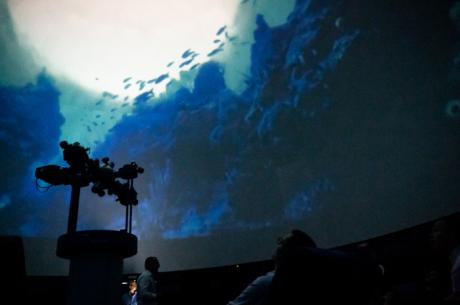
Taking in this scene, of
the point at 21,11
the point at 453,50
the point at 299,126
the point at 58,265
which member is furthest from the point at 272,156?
the point at 21,11

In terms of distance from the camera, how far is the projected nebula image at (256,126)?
8.05m

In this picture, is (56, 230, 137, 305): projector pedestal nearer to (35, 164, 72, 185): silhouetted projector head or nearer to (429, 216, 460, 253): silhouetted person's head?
(35, 164, 72, 185): silhouetted projector head

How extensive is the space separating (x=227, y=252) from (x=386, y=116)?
5.51 meters

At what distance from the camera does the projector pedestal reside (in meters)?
2.93

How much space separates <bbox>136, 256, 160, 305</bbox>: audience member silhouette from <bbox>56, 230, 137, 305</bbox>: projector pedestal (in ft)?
5.10

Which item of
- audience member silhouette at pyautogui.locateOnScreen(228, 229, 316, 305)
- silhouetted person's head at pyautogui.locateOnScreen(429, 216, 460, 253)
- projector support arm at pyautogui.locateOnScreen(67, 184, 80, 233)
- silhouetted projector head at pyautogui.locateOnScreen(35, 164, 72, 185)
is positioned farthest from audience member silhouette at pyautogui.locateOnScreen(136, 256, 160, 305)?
silhouetted person's head at pyautogui.locateOnScreen(429, 216, 460, 253)

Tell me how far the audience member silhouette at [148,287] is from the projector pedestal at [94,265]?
61.2 inches

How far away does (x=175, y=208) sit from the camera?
1189 cm

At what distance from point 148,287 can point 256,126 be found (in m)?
7.35

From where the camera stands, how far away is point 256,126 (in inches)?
445

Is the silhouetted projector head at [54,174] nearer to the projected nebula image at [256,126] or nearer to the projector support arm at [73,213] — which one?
the projector support arm at [73,213]

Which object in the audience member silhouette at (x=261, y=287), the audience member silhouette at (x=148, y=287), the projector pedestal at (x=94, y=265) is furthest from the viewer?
the audience member silhouette at (x=148, y=287)

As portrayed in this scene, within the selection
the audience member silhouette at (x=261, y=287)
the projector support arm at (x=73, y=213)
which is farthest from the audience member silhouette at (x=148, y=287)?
the audience member silhouette at (x=261, y=287)

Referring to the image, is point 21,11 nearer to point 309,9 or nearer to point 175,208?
point 175,208
